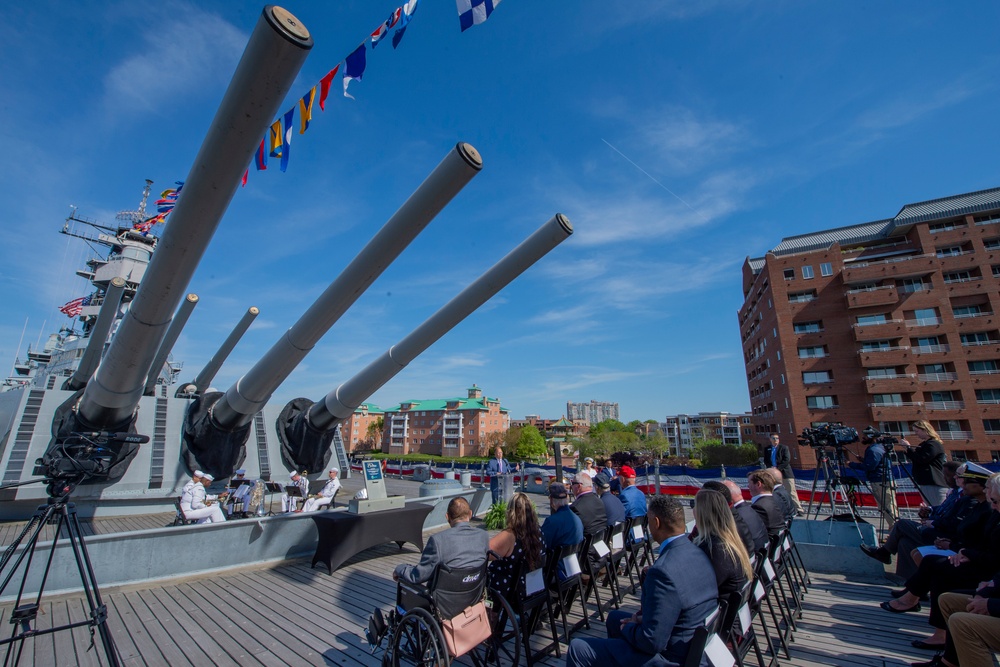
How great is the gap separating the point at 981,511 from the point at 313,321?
6.60 meters

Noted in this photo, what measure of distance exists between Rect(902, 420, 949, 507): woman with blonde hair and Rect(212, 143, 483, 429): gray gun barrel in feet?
21.9

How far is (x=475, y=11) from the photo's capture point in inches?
165

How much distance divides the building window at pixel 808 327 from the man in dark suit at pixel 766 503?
3739cm

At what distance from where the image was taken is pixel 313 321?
18.0 ft

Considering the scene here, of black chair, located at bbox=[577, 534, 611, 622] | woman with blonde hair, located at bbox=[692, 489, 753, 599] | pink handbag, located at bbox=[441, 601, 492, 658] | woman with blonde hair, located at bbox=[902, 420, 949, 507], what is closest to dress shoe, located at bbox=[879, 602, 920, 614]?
woman with blonde hair, located at bbox=[902, 420, 949, 507]

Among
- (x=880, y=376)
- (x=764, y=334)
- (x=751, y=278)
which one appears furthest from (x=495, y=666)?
(x=751, y=278)

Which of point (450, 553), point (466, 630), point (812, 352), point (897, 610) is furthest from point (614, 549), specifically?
point (812, 352)

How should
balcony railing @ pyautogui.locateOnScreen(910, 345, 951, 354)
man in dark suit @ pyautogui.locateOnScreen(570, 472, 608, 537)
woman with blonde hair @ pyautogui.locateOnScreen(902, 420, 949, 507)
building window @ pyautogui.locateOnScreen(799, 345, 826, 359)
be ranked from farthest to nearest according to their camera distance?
building window @ pyautogui.locateOnScreen(799, 345, 826, 359) → balcony railing @ pyautogui.locateOnScreen(910, 345, 951, 354) → woman with blonde hair @ pyautogui.locateOnScreen(902, 420, 949, 507) → man in dark suit @ pyautogui.locateOnScreen(570, 472, 608, 537)

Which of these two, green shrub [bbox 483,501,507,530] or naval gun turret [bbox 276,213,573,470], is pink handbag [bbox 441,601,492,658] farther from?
green shrub [bbox 483,501,507,530]

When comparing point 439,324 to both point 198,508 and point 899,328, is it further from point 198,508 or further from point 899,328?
point 899,328

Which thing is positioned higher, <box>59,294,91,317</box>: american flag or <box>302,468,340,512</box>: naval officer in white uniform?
<box>59,294,91,317</box>: american flag

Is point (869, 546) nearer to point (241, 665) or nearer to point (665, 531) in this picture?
point (665, 531)

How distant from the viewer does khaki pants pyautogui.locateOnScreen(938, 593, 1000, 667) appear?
8.59 feet

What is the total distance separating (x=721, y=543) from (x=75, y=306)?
23.7 meters
